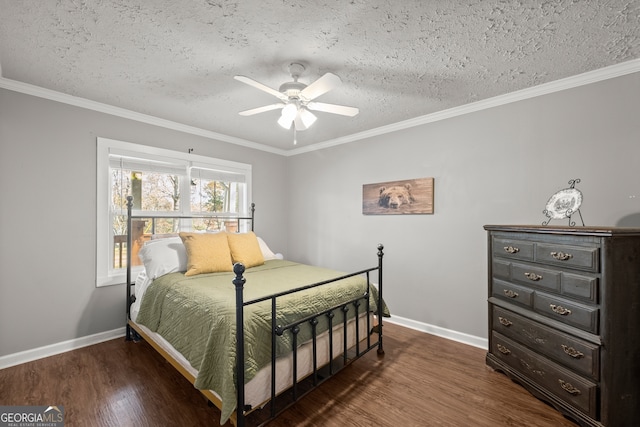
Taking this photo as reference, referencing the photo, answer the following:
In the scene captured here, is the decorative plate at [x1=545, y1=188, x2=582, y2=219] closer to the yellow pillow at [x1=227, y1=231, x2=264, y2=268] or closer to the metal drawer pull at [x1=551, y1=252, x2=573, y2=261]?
the metal drawer pull at [x1=551, y1=252, x2=573, y2=261]

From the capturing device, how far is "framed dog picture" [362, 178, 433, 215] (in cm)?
323

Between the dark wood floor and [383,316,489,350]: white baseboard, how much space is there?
0.15 metres

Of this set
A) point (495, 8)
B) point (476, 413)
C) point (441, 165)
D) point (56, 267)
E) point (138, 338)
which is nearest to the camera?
point (495, 8)

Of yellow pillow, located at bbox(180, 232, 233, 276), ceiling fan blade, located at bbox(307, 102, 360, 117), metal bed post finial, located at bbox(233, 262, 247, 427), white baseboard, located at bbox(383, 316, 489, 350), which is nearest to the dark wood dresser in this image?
white baseboard, located at bbox(383, 316, 489, 350)

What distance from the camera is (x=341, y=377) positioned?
7.57 ft

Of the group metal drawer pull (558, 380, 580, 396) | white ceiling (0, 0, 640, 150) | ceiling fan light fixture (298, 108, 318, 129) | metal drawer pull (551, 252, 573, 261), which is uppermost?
white ceiling (0, 0, 640, 150)

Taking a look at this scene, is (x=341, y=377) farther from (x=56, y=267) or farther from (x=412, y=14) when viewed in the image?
(x=56, y=267)

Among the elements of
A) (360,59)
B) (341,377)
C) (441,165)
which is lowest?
(341,377)

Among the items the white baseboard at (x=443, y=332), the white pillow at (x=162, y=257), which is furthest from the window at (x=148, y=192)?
the white baseboard at (x=443, y=332)

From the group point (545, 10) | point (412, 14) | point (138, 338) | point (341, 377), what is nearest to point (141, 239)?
point (138, 338)

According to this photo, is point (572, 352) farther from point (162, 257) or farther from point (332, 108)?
point (162, 257)

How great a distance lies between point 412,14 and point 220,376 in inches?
91.6

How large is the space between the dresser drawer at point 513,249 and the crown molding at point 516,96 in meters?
1.37

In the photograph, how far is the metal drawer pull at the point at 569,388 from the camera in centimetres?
176
